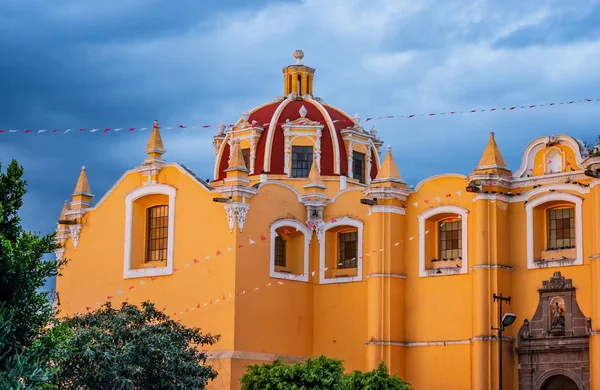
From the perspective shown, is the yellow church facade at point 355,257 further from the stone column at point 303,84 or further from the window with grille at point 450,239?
the stone column at point 303,84

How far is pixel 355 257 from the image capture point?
39938 mm

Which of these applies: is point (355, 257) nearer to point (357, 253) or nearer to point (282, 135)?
point (357, 253)

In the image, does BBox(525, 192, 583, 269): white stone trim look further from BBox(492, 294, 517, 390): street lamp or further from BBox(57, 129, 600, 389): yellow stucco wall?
BBox(492, 294, 517, 390): street lamp

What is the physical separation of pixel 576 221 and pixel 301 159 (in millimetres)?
12128

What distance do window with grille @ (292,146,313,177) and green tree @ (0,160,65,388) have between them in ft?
66.5

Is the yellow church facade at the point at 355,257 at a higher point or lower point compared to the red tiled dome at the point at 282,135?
lower

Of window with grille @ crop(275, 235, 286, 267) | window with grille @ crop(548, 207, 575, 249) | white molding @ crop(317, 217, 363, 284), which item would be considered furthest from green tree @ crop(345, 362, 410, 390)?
window with grille @ crop(275, 235, 286, 267)

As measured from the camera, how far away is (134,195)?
41.7 meters

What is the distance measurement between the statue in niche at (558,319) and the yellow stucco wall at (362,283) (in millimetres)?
708

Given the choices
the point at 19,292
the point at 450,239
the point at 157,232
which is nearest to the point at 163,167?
the point at 157,232

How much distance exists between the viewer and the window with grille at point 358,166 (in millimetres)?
45094

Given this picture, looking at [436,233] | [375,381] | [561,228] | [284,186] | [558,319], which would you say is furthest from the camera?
[284,186]

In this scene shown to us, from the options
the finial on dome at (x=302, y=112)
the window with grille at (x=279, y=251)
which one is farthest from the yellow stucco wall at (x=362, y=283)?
the finial on dome at (x=302, y=112)

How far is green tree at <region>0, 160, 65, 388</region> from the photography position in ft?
75.4
